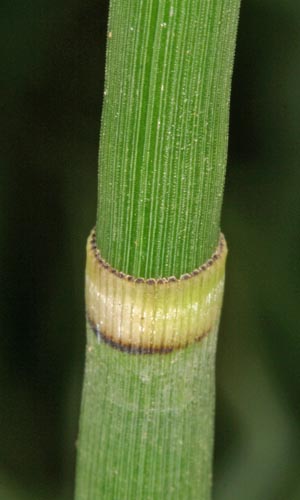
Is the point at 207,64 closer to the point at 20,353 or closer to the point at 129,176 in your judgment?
the point at 129,176

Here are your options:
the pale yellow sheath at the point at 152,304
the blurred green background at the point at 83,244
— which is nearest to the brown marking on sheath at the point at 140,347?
the pale yellow sheath at the point at 152,304

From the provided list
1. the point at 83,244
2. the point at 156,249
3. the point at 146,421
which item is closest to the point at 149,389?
the point at 146,421

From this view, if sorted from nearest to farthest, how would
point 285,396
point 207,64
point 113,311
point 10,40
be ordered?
point 207,64
point 113,311
point 10,40
point 285,396

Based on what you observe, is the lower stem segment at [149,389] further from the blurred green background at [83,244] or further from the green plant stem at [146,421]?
the blurred green background at [83,244]

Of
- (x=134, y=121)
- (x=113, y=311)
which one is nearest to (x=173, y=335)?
(x=113, y=311)

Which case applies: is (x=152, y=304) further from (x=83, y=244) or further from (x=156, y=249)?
(x=83, y=244)
